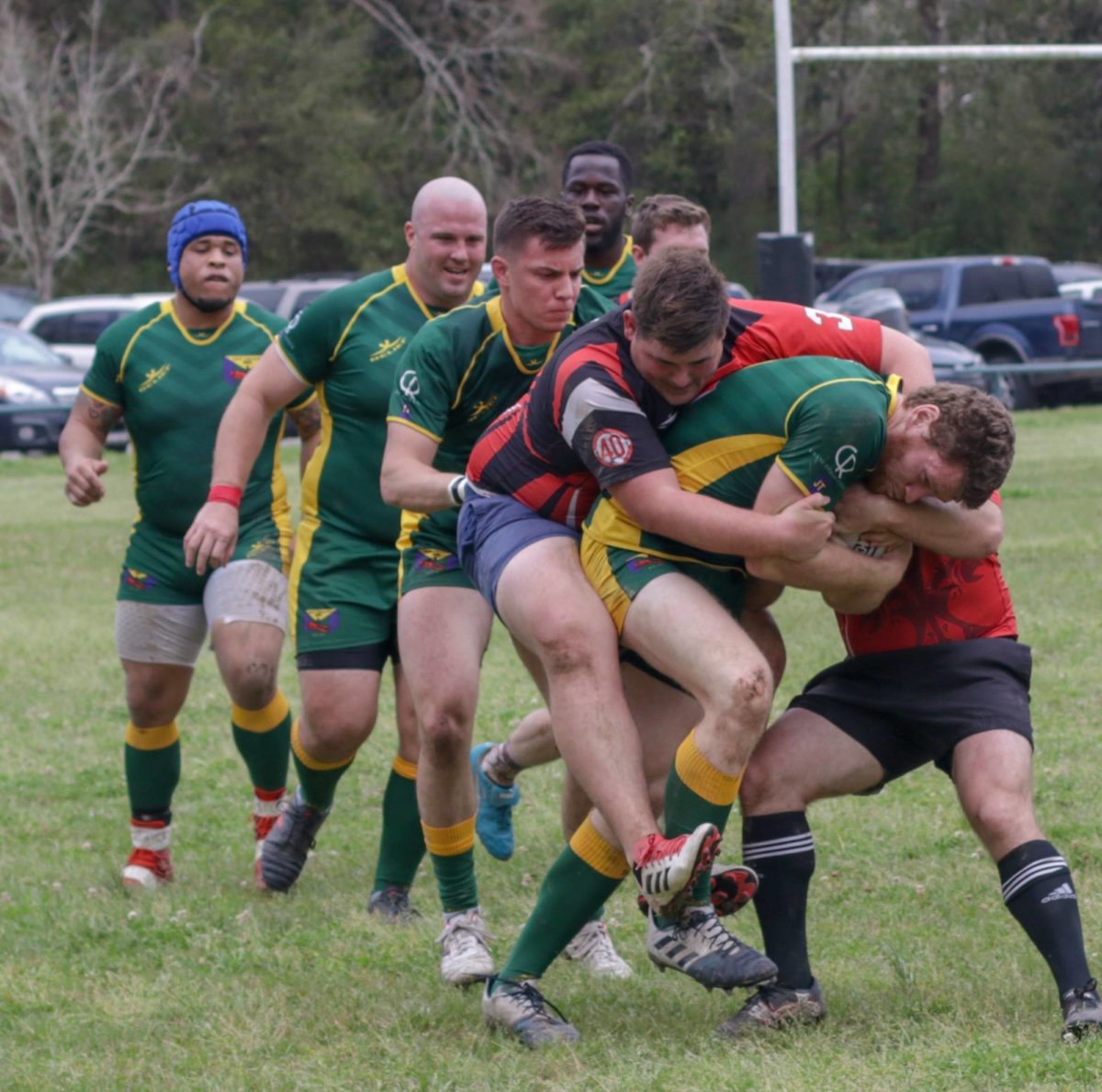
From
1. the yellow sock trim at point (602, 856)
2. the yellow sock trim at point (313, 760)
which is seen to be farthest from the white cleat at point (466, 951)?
the yellow sock trim at point (313, 760)

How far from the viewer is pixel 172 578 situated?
6434 mm

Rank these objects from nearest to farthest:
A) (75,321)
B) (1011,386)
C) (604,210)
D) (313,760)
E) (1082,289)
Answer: (313,760)
(604,210)
(1011,386)
(75,321)
(1082,289)

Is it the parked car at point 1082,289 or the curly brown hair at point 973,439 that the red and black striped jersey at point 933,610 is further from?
the parked car at point 1082,289

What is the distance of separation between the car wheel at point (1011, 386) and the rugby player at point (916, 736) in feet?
56.1

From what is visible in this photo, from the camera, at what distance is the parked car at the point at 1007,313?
24.5 meters

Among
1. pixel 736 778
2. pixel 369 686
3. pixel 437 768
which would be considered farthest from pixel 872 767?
pixel 369 686

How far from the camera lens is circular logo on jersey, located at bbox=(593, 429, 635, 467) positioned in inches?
170

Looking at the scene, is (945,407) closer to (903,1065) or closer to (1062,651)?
(903,1065)

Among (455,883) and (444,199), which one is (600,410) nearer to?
(455,883)

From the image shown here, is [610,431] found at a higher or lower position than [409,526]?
higher

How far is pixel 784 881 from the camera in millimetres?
4484

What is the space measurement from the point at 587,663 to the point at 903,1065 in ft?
3.74

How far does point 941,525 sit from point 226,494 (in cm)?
246

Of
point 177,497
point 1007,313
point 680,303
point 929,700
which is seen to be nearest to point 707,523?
point 680,303
